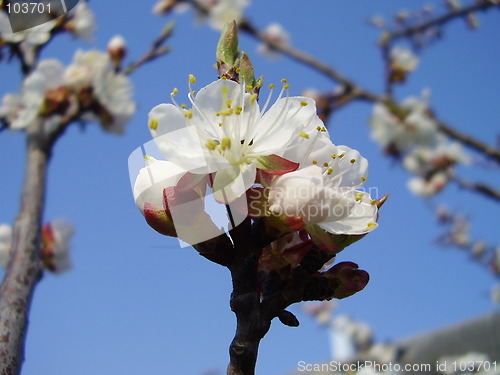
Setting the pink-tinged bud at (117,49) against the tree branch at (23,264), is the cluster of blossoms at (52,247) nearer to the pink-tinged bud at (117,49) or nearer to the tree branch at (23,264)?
the tree branch at (23,264)

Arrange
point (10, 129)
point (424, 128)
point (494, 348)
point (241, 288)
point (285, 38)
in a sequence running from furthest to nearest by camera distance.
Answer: point (285, 38), point (494, 348), point (424, 128), point (10, 129), point (241, 288)

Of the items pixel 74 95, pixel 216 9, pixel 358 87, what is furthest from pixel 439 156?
pixel 74 95

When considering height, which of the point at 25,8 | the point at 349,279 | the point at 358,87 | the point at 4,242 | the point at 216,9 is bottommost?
the point at 349,279

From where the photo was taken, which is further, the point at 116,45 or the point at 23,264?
the point at 116,45

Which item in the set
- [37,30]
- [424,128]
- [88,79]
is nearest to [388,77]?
[424,128]

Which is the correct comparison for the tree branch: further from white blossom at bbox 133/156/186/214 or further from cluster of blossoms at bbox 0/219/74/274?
cluster of blossoms at bbox 0/219/74/274

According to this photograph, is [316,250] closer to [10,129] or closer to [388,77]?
[10,129]

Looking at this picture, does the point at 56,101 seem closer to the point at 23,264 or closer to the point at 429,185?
the point at 23,264

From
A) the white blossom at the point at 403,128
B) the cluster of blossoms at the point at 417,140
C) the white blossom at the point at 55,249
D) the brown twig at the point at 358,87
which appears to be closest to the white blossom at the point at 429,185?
the cluster of blossoms at the point at 417,140
